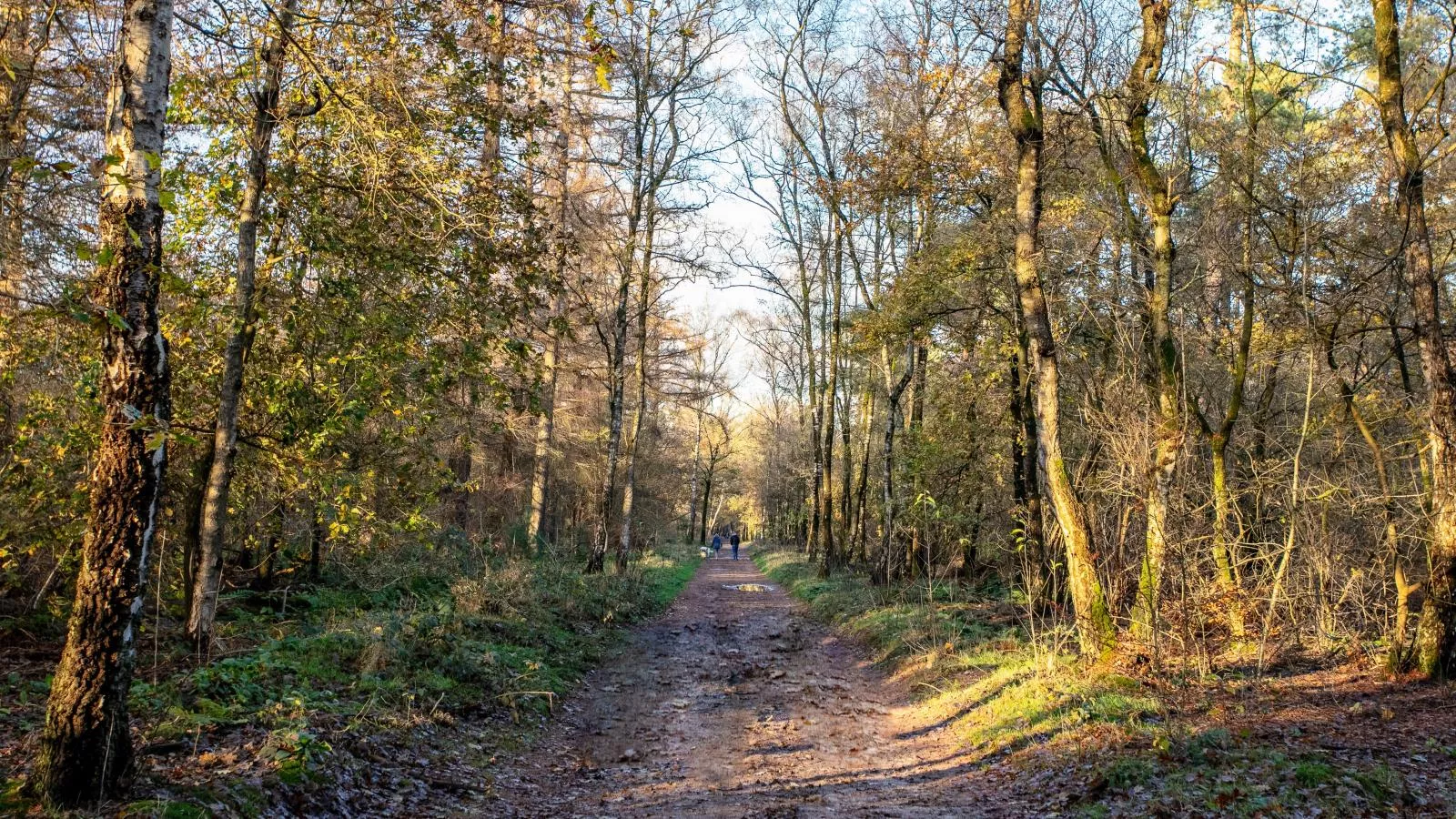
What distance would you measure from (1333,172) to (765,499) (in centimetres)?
5198

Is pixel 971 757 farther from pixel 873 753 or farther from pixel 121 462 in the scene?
pixel 121 462

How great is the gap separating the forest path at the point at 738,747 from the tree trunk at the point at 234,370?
3.65m

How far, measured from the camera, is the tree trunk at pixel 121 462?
4270mm

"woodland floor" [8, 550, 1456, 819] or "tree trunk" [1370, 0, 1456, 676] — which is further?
"tree trunk" [1370, 0, 1456, 676]

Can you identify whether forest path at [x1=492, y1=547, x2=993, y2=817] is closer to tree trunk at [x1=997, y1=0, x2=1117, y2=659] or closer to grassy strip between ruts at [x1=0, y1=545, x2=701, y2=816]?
grassy strip between ruts at [x1=0, y1=545, x2=701, y2=816]

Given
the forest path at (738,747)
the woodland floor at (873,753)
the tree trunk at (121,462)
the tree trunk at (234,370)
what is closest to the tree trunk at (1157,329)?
the woodland floor at (873,753)

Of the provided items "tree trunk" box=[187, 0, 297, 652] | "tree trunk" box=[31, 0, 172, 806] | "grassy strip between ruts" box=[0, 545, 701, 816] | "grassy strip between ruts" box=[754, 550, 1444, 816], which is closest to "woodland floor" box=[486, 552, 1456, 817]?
"grassy strip between ruts" box=[754, 550, 1444, 816]

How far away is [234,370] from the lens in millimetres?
8227

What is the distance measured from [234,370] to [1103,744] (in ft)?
29.5

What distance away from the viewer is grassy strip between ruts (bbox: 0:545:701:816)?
532cm

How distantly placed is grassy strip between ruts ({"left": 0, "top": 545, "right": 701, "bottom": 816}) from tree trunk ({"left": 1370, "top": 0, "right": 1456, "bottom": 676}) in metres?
9.16

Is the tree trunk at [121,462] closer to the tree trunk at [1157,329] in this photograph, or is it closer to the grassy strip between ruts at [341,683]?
the grassy strip between ruts at [341,683]

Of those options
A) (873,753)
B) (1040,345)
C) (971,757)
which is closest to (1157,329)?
(1040,345)

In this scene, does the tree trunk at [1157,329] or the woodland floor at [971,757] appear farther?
the tree trunk at [1157,329]
